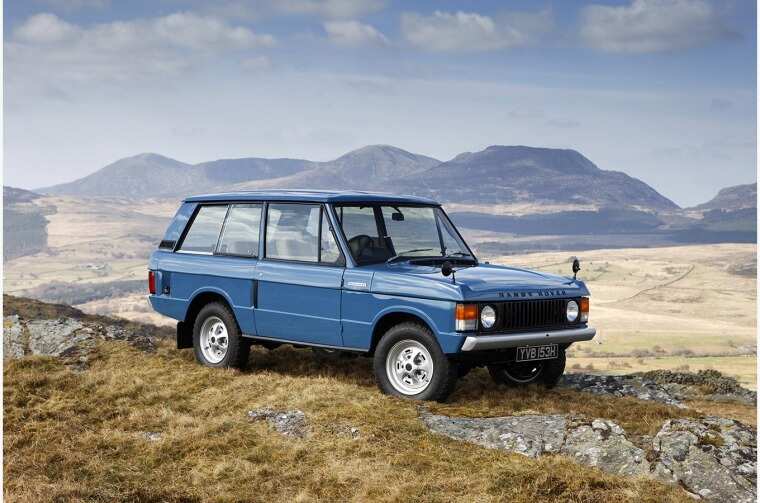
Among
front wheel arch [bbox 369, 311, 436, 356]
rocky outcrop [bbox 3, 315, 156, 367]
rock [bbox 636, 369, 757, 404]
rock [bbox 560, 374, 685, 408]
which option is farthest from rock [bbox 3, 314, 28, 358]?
rock [bbox 636, 369, 757, 404]

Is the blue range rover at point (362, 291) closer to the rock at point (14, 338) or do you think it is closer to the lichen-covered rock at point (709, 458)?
the lichen-covered rock at point (709, 458)

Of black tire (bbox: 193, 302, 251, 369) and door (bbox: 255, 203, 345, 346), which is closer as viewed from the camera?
door (bbox: 255, 203, 345, 346)

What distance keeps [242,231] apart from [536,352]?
13.5 feet

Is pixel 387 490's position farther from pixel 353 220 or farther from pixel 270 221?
pixel 270 221

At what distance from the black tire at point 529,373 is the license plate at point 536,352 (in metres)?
0.78

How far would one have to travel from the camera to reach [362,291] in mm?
10359

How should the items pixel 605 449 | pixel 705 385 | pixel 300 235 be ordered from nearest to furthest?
pixel 605 449
pixel 300 235
pixel 705 385

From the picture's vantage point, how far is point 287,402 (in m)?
10.2

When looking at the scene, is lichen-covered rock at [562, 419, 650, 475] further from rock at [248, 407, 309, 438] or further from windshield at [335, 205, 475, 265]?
windshield at [335, 205, 475, 265]

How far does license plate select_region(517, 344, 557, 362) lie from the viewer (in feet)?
33.2

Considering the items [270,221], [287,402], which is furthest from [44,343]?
[287,402]

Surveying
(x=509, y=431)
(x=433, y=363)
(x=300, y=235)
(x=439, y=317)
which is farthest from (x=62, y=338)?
(x=509, y=431)

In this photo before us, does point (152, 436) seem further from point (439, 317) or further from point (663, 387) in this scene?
point (663, 387)

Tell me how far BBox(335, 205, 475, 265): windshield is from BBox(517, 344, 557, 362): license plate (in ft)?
5.16
